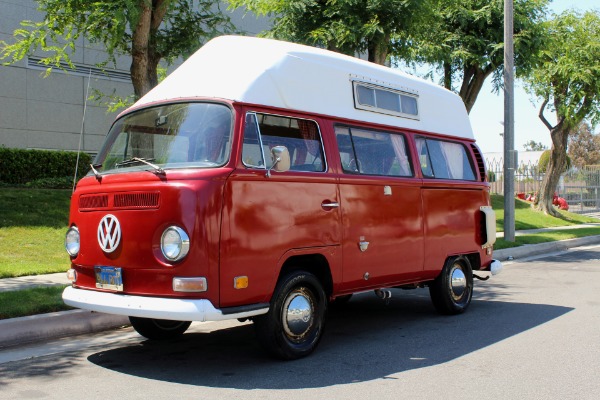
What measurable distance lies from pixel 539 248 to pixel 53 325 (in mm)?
12957

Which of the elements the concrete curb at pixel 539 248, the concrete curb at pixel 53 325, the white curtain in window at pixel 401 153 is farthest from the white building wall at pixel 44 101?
the white curtain in window at pixel 401 153

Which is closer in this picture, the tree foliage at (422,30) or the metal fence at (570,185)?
the tree foliage at (422,30)

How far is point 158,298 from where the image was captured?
542cm

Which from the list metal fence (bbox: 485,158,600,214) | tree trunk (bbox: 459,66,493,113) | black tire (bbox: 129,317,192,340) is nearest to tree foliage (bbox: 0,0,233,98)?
black tire (bbox: 129,317,192,340)

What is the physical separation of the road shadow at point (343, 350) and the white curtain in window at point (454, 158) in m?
1.83

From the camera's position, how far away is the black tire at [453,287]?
8242mm

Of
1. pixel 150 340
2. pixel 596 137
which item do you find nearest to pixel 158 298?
pixel 150 340

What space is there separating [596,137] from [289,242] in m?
79.9

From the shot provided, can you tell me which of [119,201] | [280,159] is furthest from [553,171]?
[119,201]

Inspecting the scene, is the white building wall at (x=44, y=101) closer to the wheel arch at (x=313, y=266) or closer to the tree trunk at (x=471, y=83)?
the tree trunk at (x=471, y=83)

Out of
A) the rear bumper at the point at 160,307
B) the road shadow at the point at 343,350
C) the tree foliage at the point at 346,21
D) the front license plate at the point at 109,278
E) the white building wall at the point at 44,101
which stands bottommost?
the road shadow at the point at 343,350

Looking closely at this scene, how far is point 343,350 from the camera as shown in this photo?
6.57 meters

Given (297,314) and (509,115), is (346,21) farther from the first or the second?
(297,314)

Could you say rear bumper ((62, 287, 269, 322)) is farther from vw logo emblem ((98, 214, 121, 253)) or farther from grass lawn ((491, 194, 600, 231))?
grass lawn ((491, 194, 600, 231))
